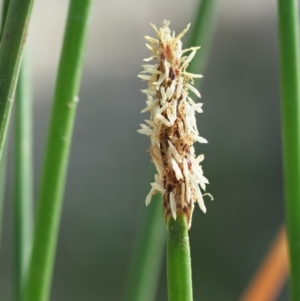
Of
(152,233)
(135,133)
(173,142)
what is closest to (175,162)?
(173,142)

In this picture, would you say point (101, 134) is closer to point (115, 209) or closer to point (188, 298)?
point (115, 209)

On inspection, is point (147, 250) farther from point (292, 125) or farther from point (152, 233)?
point (292, 125)

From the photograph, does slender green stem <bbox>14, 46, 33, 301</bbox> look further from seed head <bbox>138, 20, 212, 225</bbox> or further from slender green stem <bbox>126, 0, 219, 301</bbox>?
seed head <bbox>138, 20, 212, 225</bbox>

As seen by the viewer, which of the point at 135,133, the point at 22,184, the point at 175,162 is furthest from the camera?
the point at 135,133

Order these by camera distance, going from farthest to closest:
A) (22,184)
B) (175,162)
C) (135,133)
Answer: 1. (135,133)
2. (22,184)
3. (175,162)

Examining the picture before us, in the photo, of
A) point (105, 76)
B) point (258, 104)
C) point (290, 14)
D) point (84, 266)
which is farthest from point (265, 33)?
point (290, 14)

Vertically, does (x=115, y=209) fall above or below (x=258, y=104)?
below

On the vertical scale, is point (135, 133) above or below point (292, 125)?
above

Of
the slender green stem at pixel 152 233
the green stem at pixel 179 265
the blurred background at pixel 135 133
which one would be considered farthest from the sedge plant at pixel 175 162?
the blurred background at pixel 135 133
